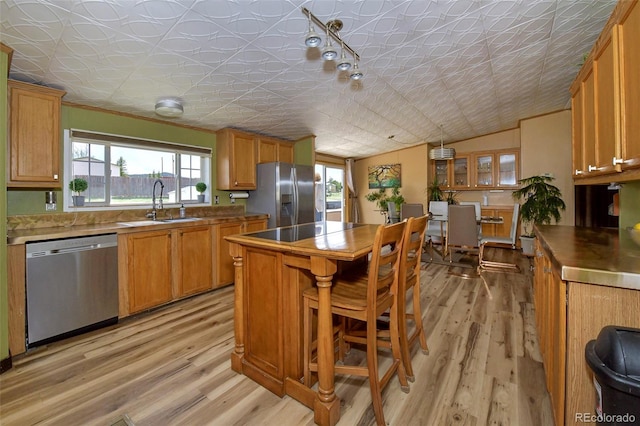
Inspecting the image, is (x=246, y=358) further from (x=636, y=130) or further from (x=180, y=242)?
(x=636, y=130)

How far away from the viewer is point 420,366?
1987mm

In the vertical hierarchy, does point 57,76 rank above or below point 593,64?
above

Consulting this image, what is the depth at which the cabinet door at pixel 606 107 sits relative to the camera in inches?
55.7

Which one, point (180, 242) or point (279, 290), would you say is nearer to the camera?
point (279, 290)

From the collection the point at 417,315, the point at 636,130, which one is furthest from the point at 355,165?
the point at 636,130

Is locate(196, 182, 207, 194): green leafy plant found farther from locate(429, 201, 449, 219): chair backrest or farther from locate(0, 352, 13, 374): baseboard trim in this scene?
locate(429, 201, 449, 219): chair backrest

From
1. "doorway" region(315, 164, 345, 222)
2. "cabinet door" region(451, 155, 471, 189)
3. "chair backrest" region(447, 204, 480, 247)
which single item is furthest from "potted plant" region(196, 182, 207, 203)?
"cabinet door" region(451, 155, 471, 189)

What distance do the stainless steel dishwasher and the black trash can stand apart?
3238 mm

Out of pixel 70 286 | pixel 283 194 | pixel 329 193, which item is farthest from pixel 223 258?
pixel 329 193

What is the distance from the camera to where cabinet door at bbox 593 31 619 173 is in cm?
141

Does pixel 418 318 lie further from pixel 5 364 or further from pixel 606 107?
pixel 5 364

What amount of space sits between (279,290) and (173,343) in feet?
4.31

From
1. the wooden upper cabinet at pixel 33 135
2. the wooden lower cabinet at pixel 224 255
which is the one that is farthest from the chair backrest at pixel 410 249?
the wooden upper cabinet at pixel 33 135

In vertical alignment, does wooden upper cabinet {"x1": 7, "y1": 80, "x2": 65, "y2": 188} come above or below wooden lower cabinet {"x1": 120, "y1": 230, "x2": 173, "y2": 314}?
above
